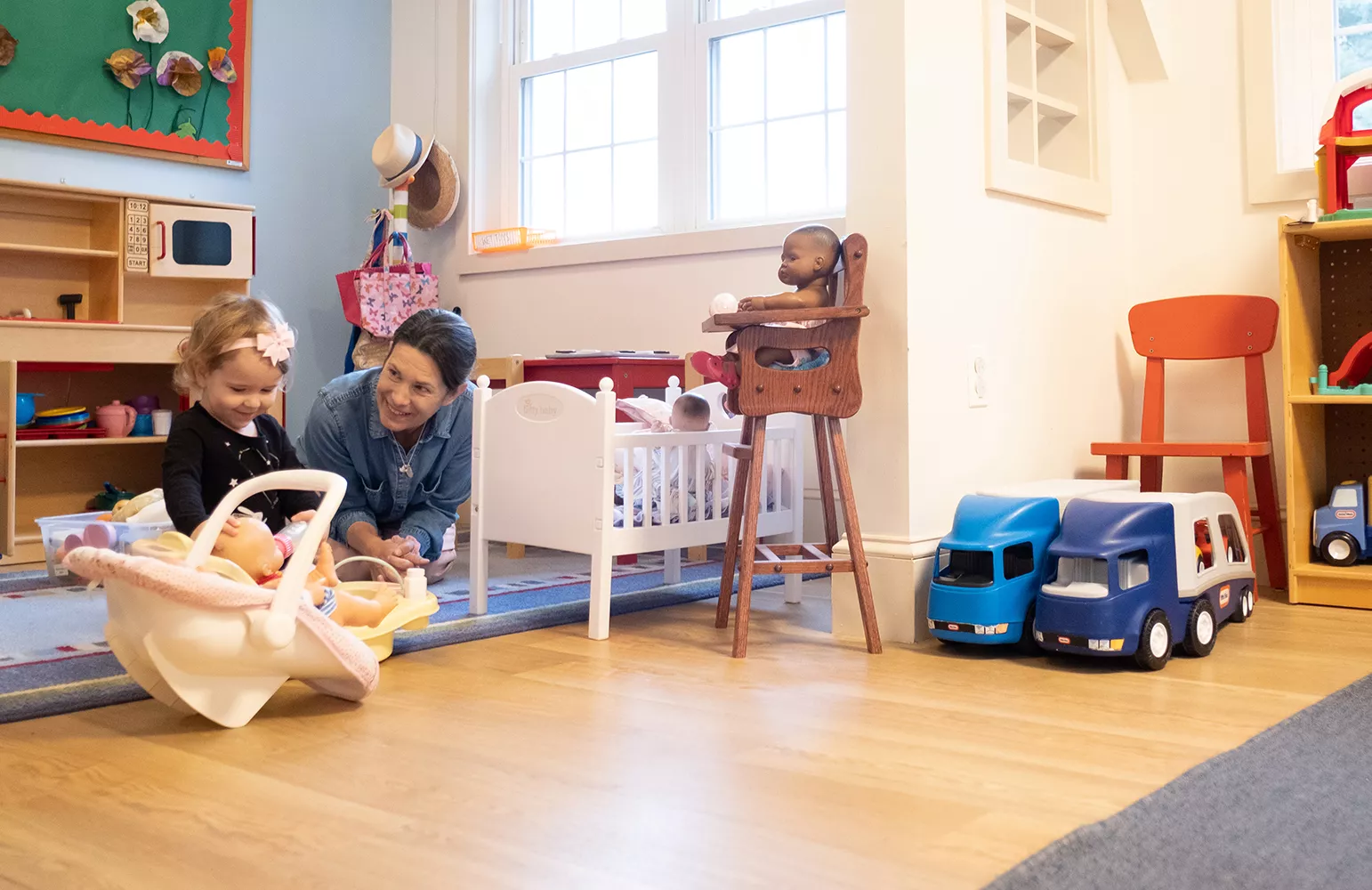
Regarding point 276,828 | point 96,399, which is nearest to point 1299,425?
point 276,828

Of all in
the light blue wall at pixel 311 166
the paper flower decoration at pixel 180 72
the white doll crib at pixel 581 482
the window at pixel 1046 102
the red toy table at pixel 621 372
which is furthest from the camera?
the light blue wall at pixel 311 166

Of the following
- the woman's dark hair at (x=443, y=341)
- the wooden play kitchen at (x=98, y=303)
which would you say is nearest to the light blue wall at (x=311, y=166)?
Result: the wooden play kitchen at (x=98, y=303)

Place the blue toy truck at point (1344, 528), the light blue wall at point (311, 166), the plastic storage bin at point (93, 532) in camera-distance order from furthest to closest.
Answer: the light blue wall at point (311, 166) → the blue toy truck at point (1344, 528) → the plastic storage bin at point (93, 532)

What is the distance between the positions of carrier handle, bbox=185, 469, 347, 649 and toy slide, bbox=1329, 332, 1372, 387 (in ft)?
7.14

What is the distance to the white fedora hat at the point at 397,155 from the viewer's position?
171 inches

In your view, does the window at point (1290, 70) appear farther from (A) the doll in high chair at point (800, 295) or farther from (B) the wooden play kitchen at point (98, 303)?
(B) the wooden play kitchen at point (98, 303)

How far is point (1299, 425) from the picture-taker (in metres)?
2.63

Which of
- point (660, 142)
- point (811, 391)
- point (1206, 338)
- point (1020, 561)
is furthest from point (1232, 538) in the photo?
point (660, 142)

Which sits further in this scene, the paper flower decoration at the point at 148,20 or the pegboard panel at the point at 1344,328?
the paper flower decoration at the point at 148,20

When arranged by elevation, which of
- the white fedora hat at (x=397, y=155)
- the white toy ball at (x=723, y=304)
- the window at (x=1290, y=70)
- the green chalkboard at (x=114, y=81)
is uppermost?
the green chalkboard at (x=114, y=81)

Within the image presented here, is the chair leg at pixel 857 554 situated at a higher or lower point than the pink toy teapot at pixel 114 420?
lower

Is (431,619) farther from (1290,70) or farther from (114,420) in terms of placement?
(1290,70)

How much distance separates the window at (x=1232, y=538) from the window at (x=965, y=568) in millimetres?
568

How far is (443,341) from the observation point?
8.25ft
